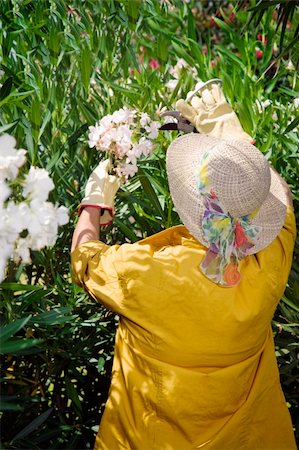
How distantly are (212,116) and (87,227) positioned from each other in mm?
428

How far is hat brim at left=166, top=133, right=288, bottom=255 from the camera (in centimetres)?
174

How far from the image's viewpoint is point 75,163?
226 cm

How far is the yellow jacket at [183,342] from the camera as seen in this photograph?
1729mm

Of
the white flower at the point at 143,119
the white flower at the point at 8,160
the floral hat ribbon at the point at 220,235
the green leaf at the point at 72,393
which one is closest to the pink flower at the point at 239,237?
the floral hat ribbon at the point at 220,235

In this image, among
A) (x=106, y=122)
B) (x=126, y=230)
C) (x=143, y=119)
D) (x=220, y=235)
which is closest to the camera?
(x=220, y=235)

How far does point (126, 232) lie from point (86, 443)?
662 millimetres

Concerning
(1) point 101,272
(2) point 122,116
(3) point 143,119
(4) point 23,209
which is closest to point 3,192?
(4) point 23,209

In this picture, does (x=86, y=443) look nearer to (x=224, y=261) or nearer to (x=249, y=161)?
(x=224, y=261)

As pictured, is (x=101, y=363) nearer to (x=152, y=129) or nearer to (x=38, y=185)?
(x=152, y=129)

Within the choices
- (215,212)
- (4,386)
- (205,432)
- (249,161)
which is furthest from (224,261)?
(4,386)

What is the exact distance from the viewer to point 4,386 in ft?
7.25

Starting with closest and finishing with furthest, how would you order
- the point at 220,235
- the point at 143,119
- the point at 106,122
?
the point at 220,235 < the point at 106,122 < the point at 143,119

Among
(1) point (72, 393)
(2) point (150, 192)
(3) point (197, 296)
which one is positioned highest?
(3) point (197, 296)

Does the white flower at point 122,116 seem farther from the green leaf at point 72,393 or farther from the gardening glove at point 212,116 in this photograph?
the green leaf at point 72,393
